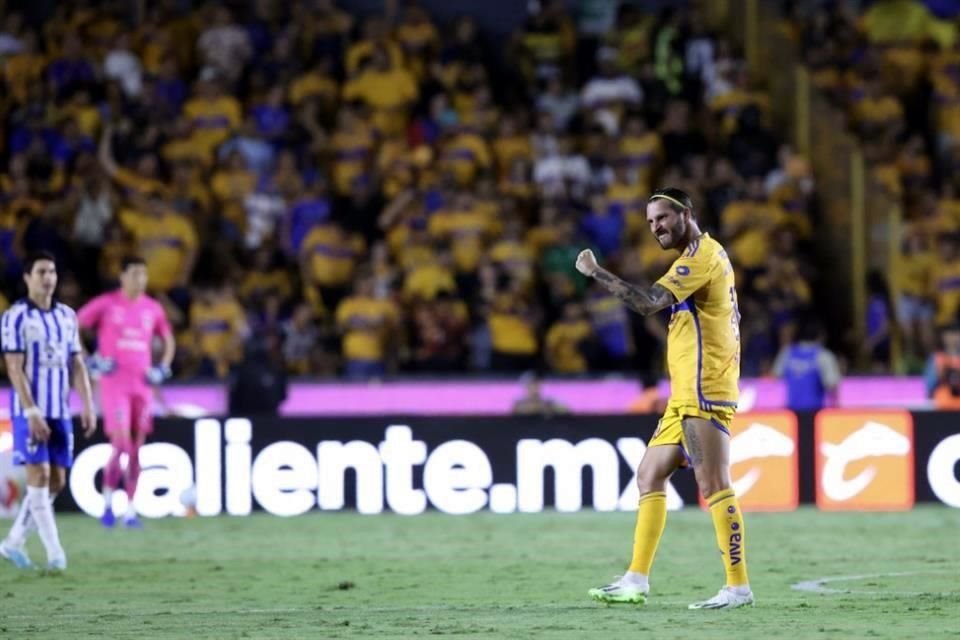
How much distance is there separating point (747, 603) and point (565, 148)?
1361 cm

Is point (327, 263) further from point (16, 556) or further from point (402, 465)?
point (16, 556)

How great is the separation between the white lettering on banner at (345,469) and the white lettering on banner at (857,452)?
4154mm

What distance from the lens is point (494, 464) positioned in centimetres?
1784

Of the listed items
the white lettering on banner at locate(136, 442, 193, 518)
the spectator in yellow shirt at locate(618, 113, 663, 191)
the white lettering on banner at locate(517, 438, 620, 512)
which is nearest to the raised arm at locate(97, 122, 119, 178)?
the white lettering on banner at locate(136, 442, 193, 518)

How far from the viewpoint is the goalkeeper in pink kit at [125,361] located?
16.4 meters

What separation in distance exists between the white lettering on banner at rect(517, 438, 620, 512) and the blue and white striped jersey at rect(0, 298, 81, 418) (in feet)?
19.0

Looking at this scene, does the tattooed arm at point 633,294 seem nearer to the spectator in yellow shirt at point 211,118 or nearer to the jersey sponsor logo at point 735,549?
the jersey sponsor logo at point 735,549

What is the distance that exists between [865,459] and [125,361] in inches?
269

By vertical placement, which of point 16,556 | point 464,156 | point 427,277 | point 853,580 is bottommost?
point 853,580

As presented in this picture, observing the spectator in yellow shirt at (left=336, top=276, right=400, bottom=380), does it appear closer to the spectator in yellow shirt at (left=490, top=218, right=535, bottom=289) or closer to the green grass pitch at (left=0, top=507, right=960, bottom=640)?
the spectator in yellow shirt at (left=490, top=218, right=535, bottom=289)

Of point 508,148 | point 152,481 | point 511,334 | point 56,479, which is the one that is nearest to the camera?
point 56,479

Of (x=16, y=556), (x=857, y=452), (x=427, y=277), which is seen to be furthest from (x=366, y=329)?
(x=16, y=556)

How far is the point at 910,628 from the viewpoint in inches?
371

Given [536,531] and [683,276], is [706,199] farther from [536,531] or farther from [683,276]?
[683,276]
